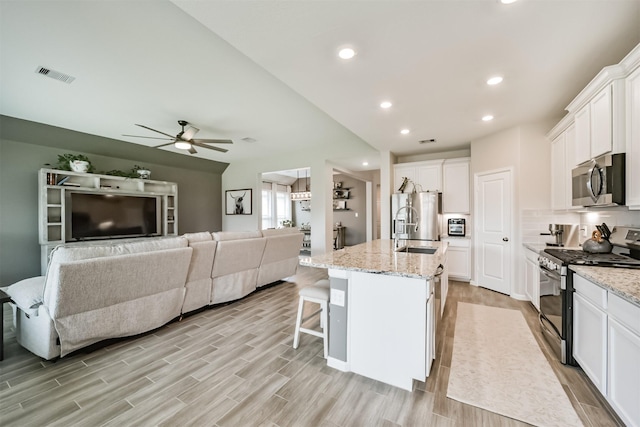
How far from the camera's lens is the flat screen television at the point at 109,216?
4953 millimetres

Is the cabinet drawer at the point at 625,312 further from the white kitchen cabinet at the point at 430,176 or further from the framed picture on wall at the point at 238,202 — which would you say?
the framed picture on wall at the point at 238,202

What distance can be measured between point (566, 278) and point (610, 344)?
67cm

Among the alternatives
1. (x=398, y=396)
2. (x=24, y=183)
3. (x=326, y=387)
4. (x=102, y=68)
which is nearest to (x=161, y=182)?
(x=24, y=183)

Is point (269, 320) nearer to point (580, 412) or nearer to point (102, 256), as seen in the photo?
point (102, 256)

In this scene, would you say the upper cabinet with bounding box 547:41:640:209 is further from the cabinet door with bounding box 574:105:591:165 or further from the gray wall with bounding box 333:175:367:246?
the gray wall with bounding box 333:175:367:246

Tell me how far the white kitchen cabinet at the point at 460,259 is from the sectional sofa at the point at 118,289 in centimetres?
384

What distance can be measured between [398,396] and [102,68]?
428 cm

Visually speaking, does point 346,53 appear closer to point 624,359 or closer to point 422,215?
point 624,359

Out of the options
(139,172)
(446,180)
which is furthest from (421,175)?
(139,172)

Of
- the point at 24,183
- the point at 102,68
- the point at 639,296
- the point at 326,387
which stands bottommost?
the point at 326,387

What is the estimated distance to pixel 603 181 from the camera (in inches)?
86.4

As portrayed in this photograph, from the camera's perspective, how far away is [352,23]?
1.73 m

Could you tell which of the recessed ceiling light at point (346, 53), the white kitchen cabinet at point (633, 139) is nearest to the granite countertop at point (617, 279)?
the white kitchen cabinet at point (633, 139)

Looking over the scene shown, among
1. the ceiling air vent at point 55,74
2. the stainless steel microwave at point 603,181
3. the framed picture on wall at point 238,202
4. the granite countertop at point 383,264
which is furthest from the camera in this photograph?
the framed picture on wall at point 238,202
